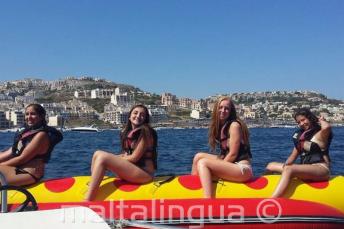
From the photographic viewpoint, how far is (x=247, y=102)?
151 metres

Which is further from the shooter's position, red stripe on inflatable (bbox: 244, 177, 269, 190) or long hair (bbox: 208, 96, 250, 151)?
long hair (bbox: 208, 96, 250, 151)

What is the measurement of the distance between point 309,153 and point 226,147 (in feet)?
3.58

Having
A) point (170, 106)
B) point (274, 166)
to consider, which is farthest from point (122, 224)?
point (170, 106)

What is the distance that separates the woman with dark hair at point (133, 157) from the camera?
5.55 meters

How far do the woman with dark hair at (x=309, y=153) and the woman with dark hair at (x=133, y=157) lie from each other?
157 cm

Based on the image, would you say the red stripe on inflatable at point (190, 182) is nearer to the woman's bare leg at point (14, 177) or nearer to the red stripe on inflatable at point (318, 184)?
the red stripe on inflatable at point (318, 184)

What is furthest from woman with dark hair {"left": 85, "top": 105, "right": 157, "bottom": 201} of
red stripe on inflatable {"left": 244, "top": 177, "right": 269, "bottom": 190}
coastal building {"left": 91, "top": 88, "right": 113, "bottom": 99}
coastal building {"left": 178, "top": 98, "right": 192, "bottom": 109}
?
coastal building {"left": 91, "top": 88, "right": 113, "bottom": 99}

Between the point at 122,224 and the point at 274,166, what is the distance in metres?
3.12

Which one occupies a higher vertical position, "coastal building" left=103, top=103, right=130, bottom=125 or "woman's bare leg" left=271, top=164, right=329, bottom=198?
"woman's bare leg" left=271, top=164, right=329, bottom=198

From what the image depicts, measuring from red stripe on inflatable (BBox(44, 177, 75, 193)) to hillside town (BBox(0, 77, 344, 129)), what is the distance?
80175mm

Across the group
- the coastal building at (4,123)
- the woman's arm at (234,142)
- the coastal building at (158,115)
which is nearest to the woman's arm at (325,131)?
the woman's arm at (234,142)

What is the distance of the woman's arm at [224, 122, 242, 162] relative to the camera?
233 inches

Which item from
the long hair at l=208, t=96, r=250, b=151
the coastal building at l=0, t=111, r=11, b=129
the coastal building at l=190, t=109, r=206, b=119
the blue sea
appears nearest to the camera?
the long hair at l=208, t=96, r=250, b=151

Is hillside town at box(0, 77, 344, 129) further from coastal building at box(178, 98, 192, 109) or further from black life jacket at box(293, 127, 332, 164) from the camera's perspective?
black life jacket at box(293, 127, 332, 164)
